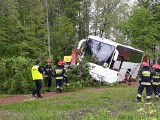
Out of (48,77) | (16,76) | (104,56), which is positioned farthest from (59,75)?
(104,56)

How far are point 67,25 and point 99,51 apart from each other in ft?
56.3

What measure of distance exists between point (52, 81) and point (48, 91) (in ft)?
4.86

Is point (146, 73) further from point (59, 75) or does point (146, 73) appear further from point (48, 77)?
point (48, 77)

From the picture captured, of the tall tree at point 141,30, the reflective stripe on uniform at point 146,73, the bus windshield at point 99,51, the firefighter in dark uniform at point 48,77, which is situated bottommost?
the firefighter in dark uniform at point 48,77

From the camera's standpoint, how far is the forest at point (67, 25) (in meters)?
33.2

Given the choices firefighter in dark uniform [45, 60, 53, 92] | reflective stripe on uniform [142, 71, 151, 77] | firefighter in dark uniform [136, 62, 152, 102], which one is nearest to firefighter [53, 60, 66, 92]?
firefighter in dark uniform [45, 60, 53, 92]

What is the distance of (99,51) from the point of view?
74.2 ft

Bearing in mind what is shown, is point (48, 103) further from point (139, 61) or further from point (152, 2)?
point (152, 2)

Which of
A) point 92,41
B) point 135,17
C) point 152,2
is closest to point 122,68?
point 92,41

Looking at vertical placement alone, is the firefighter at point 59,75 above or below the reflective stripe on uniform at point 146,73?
below

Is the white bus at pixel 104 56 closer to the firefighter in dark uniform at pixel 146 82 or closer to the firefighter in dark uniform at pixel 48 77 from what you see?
the firefighter in dark uniform at pixel 48 77

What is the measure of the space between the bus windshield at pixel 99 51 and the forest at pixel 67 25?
3.28m

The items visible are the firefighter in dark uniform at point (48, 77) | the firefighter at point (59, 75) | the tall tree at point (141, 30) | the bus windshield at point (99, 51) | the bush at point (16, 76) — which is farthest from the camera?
the tall tree at point (141, 30)

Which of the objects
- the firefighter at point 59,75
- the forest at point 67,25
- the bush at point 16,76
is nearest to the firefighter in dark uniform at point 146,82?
the firefighter at point 59,75
